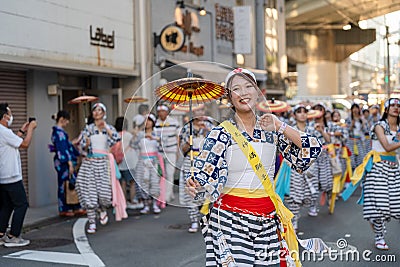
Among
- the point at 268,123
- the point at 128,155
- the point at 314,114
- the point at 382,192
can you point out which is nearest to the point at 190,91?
the point at 268,123

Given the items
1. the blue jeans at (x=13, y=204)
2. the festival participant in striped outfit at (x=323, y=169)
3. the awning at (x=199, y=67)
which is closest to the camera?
the awning at (x=199, y=67)

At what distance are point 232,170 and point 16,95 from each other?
7.73 metres

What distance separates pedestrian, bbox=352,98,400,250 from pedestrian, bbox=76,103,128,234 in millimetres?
3874

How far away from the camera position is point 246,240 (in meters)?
3.79

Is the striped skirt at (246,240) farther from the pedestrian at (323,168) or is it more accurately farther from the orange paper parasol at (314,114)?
the orange paper parasol at (314,114)

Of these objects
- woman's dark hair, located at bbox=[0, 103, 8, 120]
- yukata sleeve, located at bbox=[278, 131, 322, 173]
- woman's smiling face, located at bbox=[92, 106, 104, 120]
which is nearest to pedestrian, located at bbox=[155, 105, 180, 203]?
woman's smiling face, located at bbox=[92, 106, 104, 120]

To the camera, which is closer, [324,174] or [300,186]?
[300,186]

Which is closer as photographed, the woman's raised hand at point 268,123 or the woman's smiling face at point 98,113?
the woman's raised hand at point 268,123

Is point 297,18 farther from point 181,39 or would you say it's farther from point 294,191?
point 294,191

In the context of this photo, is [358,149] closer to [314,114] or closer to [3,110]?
[314,114]

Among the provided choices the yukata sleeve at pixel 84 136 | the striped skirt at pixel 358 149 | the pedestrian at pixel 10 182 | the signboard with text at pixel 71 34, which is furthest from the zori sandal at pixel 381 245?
the striped skirt at pixel 358 149

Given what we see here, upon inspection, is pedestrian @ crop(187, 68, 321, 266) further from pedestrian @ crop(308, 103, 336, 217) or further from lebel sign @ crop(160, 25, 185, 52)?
lebel sign @ crop(160, 25, 185, 52)

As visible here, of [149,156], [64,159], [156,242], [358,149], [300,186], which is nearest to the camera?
[156,242]

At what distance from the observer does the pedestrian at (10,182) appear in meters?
7.54
